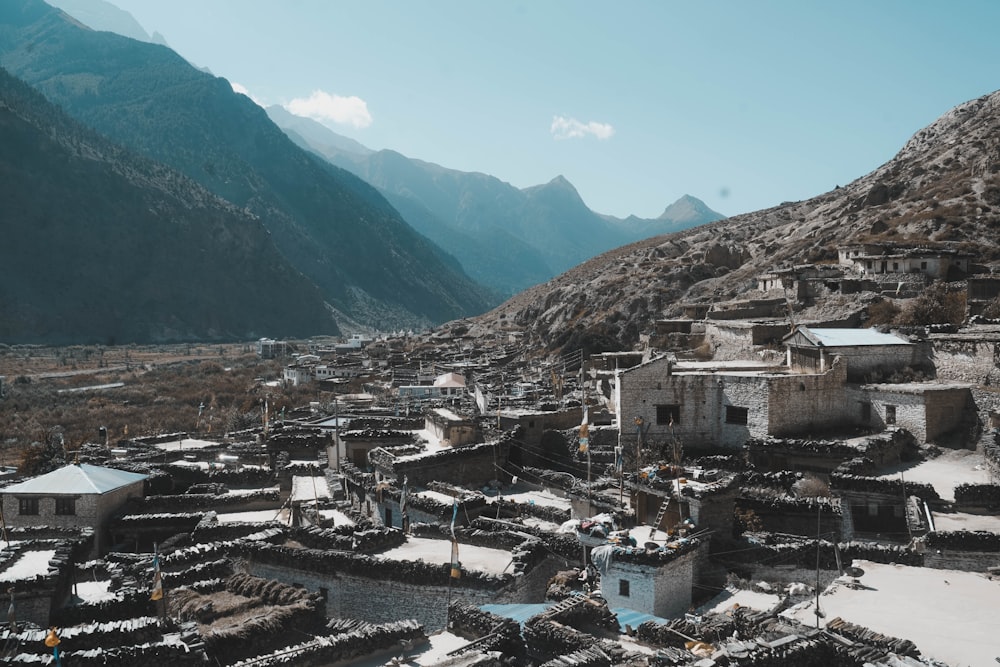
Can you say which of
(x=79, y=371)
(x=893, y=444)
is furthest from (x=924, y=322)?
(x=79, y=371)

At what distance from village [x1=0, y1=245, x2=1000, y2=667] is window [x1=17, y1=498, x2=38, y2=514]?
11cm

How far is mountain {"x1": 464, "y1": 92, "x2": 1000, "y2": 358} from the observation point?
57.1 meters

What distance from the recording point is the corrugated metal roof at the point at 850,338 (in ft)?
86.4

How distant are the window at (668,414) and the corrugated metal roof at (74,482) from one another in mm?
15592

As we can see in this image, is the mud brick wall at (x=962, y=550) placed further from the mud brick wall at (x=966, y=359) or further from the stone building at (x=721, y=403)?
the mud brick wall at (x=966, y=359)

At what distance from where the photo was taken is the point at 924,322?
33.2 meters

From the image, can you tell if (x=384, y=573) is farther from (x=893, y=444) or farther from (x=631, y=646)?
(x=893, y=444)

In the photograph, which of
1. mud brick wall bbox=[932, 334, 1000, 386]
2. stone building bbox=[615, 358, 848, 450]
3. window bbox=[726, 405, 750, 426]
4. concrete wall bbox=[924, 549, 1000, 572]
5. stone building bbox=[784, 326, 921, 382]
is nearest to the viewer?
concrete wall bbox=[924, 549, 1000, 572]

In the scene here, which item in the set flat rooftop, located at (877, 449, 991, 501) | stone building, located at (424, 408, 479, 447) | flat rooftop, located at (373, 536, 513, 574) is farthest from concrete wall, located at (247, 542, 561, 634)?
stone building, located at (424, 408, 479, 447)

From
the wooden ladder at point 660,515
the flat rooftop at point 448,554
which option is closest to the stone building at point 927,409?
the wooden ladder at point 660,515

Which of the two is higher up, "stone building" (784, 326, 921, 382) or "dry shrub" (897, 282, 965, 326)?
"dry shrub" (897, 282, 965, 326)

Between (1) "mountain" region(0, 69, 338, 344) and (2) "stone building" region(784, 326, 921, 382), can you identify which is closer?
(2) "stone building" region(784, 326, 921, 382)

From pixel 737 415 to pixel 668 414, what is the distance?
2.13m

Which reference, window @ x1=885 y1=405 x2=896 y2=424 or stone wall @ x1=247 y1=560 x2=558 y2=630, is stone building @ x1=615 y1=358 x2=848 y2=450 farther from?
stone wall @ x1=247 y1=560 x2=558 y2=630
